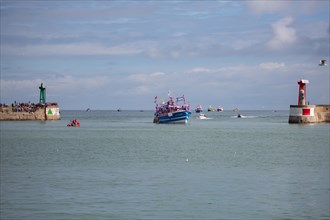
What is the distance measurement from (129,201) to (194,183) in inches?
292

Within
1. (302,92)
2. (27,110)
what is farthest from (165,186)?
(27,110)

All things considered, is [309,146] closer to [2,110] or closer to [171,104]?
[171,104]

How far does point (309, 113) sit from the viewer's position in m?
125

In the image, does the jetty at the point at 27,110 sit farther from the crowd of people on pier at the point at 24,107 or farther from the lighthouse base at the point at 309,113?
the lighthouse base at the point at 309,113

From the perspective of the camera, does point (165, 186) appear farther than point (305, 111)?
No

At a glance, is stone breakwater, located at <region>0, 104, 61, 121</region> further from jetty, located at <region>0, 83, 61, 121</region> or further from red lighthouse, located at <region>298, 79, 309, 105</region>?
red lighthouse, located at <region>298, 79, 309, 105</region>

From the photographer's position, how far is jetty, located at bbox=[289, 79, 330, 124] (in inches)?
4899

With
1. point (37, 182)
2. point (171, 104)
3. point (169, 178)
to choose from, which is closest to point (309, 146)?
point (169, 178)

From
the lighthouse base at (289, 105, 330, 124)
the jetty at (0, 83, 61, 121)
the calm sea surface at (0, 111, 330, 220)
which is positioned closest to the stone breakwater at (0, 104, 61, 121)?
the jetty at (0, 83, 61, 121)

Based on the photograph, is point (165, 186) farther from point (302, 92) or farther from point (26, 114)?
point (26, 114)

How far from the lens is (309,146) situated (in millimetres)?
74000

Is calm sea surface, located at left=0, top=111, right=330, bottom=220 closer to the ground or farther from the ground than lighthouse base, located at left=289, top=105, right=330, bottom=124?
closer to the ground

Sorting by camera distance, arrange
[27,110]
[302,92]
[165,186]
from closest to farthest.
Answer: [165,186], [302,92], [27,110]

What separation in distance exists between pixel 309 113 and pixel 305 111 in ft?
2.94
